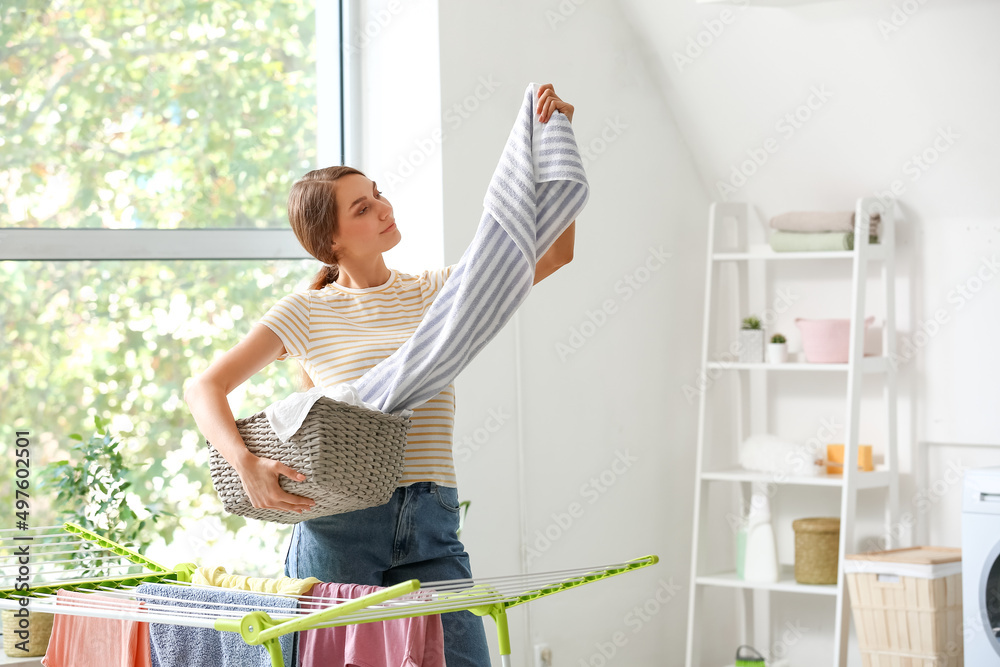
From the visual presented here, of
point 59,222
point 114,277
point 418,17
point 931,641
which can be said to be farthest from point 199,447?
point 931,641

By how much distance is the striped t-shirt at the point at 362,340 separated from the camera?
1.54 metres

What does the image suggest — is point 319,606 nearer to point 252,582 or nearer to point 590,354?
point 252,582

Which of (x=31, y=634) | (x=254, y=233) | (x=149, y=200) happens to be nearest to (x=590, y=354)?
(x=254, y=233)

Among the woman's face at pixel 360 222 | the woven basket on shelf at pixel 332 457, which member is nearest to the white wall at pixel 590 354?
the woman's face at pixel 360 222

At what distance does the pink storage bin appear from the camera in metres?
3.01

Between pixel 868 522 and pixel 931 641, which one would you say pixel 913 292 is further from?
pixel 931 641

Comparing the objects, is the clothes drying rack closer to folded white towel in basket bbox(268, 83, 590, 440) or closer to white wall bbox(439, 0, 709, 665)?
folded white towel in basket bbox(268, 83, 590, 440)

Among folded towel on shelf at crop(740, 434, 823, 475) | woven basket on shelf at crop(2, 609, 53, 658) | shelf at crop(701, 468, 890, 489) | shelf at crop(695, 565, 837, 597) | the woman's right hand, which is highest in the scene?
the woman's right hand

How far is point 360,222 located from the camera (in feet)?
5.29

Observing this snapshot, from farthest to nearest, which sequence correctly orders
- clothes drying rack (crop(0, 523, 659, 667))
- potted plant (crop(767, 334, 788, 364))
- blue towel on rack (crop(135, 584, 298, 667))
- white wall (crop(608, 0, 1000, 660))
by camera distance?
potted plant (crop(767, 334, 788, 364)) < white wall (crop(608, 0, 1000, 660)) < blue towel on rack (crop(135, 584, 298, 667)) < clothes drying rack (crop(0, 523, 659, 667))

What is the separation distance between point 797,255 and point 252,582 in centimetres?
219

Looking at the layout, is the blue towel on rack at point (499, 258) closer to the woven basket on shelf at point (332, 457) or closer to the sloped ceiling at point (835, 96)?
the woven basket on shelf at point (332, 457)

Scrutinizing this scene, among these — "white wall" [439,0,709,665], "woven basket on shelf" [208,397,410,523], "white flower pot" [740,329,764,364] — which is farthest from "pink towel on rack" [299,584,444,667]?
"white flower pot" [740,329,764,364]

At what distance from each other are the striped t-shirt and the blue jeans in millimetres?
51
